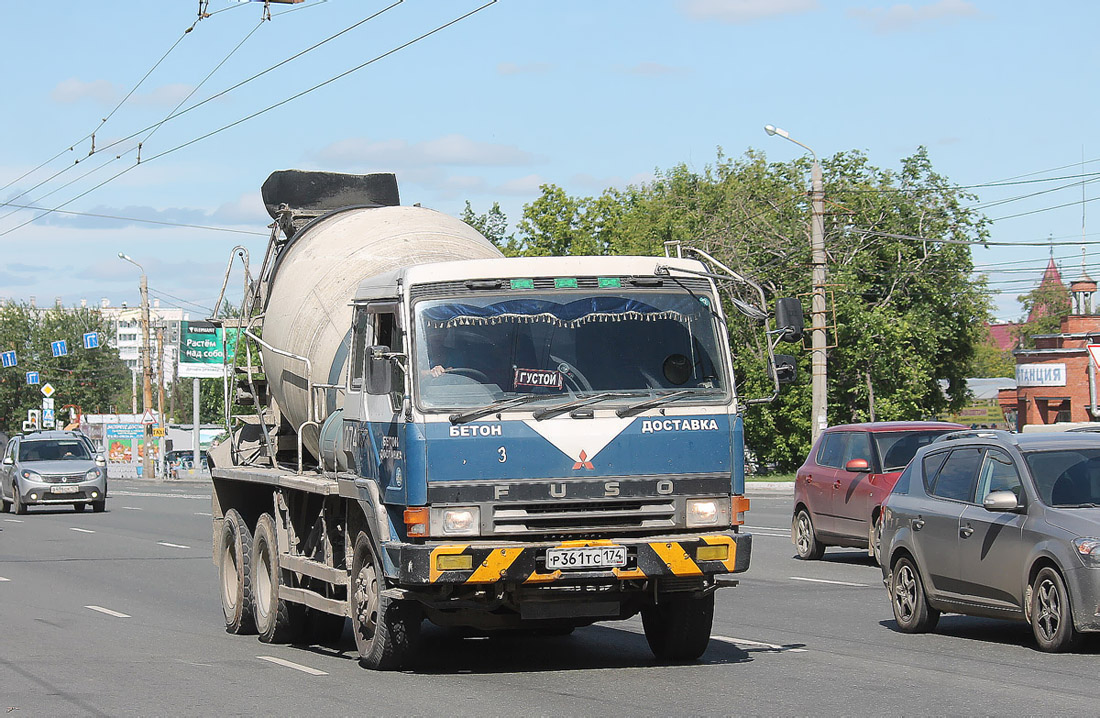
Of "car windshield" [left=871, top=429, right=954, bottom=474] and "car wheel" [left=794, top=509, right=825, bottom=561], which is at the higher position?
"car windshield" [left=871, top=429, right=954, bottom=474]

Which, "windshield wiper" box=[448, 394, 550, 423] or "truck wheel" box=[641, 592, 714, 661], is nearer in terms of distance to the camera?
"windshield wiper" box=[448, 394, 550, 423]

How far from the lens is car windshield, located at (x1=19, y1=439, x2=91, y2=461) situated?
3653 cm

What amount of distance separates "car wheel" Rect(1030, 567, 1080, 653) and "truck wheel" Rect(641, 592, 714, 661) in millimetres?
2228

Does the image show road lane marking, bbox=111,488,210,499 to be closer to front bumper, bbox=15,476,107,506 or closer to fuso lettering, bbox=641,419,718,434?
front bumper, bbox=15,476,107,506

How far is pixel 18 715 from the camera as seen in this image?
28.4 feet

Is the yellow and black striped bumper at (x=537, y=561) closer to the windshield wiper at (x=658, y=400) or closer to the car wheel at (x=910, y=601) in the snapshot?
the windshield wiper at (x=658, y=400)

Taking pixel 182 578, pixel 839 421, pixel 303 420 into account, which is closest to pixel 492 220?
pixel 839 421

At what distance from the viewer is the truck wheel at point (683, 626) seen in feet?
33.9

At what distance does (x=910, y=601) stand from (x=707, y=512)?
10.2 feet

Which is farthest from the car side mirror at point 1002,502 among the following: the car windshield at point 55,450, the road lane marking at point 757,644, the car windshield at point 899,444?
the car windshield at point 55,450

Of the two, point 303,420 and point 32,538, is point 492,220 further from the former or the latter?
point 303,420

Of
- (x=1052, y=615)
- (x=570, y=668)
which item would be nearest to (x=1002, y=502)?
(x=1052, y=615)

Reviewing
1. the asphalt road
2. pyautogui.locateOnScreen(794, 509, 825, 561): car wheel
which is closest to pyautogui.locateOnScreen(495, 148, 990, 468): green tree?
pyautogui.locateOnScreen(794, 509, 825, 561): car wheel

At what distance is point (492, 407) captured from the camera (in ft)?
30.8
